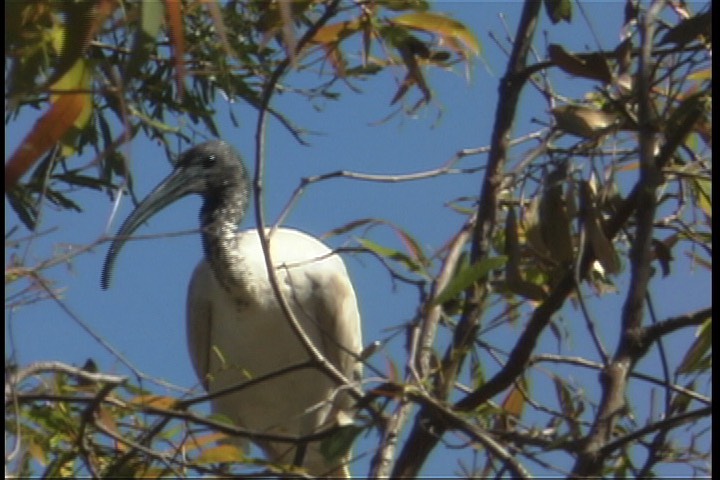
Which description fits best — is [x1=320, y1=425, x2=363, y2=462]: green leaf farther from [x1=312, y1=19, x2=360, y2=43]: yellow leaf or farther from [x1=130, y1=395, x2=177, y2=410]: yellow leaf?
[x1=312, y1=19, x2=360, y2=43]: yellow leaf

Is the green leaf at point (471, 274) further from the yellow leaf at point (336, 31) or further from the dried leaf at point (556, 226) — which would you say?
the yellow leaf at point (336, 31)

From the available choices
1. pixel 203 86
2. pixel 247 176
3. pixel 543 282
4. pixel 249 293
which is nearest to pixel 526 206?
pixel 543 282

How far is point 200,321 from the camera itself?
4895 millimetres

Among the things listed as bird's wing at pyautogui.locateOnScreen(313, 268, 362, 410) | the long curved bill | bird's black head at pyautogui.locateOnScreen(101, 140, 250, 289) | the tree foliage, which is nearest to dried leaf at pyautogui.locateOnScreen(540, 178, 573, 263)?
the tree foliage

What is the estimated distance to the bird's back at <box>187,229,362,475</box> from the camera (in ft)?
15.2

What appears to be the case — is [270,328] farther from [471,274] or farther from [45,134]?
[45,134]

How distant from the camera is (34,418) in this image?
81.5 inches

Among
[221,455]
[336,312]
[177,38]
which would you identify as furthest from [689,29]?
[336,312]

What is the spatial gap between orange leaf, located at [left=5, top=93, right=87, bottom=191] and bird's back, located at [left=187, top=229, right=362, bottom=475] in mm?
2919

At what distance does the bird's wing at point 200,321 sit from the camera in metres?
4.84

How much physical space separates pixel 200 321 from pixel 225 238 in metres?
0.25

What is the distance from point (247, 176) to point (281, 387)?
2.41 feet

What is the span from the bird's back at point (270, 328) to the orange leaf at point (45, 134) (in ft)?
9.58

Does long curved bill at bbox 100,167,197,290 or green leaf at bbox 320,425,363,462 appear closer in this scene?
green leaf at bbox 320,425,363,462
